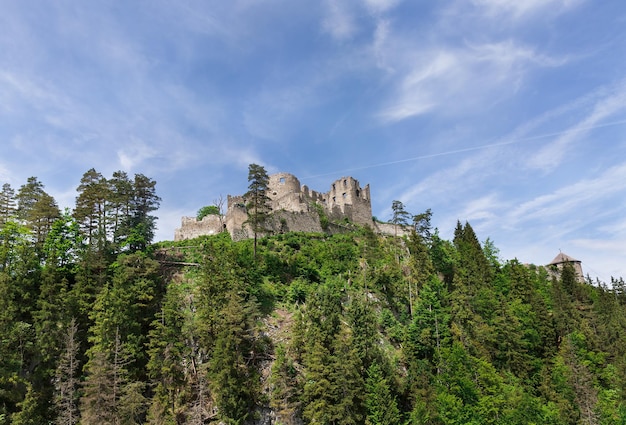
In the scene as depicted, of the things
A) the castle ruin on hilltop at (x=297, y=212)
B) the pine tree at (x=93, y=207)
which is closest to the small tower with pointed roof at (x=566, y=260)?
the castle ruin on hilltop at (x=297, y=212)

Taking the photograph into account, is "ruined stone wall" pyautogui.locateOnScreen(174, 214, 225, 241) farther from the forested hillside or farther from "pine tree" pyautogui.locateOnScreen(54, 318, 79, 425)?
"pine tree" pyautogui.locateOnScreen(54, 318, 79, 425)

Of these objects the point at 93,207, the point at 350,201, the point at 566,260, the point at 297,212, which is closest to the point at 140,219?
the point at 93,207

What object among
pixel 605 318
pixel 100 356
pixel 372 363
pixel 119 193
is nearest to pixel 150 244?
pixel 119 193

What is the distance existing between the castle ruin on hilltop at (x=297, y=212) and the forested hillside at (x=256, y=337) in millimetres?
8605

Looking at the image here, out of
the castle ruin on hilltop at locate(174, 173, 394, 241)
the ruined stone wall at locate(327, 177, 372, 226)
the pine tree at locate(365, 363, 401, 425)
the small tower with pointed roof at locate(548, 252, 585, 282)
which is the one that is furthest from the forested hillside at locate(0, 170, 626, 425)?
the small tower with pointed roof at locate(548, 252, 585, 282)

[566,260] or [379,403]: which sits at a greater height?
[566,260]

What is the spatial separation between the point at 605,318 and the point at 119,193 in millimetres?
60192

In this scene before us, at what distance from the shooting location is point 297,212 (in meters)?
64.4

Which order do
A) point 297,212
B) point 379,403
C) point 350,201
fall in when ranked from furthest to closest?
1. point 350,201
2. point 297,212
3. point 379,403

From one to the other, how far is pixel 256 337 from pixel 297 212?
29.1 metres

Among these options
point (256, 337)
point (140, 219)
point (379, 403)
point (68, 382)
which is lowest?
point (379, 403)

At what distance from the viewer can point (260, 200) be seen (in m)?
49.7

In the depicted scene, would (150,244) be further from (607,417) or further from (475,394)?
(607,417)

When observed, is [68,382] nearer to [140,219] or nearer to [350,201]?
[140,219]
